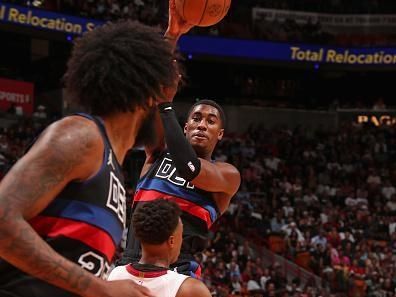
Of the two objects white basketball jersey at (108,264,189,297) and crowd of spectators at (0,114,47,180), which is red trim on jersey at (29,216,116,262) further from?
crowd of spectators at (0,114,47,180)

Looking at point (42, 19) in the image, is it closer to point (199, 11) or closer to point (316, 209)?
point (316, 209)

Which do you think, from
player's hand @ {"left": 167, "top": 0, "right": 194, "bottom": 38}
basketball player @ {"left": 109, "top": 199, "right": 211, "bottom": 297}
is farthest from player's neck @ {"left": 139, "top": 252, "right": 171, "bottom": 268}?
player's hand @ {"left": 167, "top": 0, "right": 194, "bottom": 38}

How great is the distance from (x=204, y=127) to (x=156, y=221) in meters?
1.57

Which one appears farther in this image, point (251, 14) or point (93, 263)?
point (251, 14)

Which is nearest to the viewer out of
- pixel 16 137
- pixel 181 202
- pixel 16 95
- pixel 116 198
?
pixel 116 198

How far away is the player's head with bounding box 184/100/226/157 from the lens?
16.4ft

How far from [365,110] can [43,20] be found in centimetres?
1125

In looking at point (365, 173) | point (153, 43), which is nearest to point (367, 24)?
point (365, 173)

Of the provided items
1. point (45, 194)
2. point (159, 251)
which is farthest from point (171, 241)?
point (45, 194)

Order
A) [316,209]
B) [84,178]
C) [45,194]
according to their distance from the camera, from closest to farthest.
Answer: [45,194] → [84,178] → [316,209]

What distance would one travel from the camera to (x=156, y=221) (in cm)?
352

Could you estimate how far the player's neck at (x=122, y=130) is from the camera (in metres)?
2.43

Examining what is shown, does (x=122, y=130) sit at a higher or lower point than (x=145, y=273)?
higher

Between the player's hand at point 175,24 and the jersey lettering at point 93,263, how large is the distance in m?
2.39
